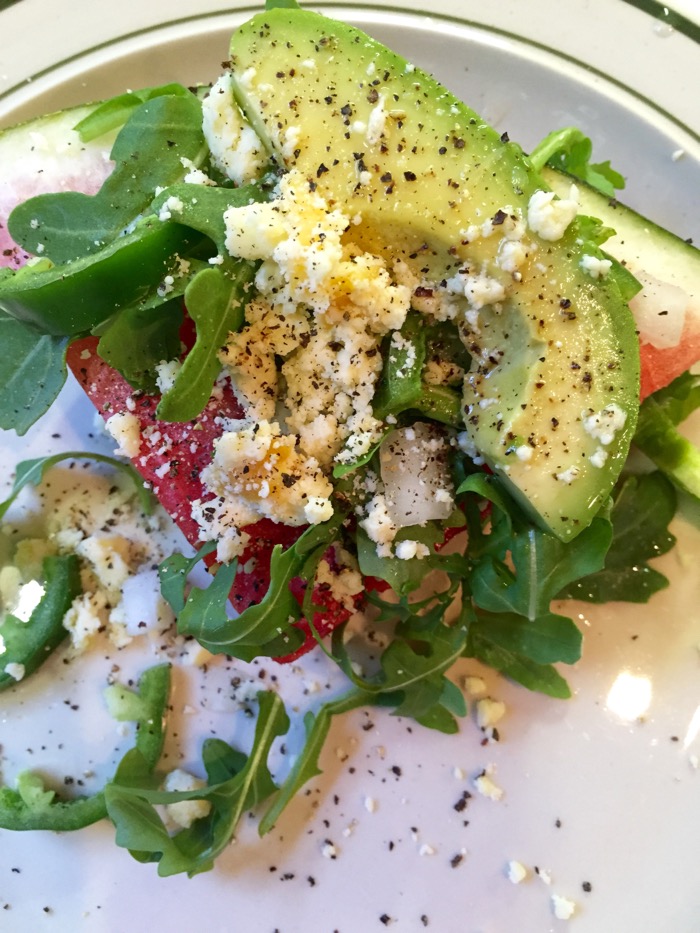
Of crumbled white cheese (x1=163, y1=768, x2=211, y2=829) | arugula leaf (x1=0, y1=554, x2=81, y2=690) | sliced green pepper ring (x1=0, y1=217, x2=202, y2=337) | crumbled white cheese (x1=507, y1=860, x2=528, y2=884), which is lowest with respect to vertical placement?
crumbled white cheese (x1=507, y1=860, x2=528, y2=884)

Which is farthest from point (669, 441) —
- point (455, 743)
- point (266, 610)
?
point (266, 610)

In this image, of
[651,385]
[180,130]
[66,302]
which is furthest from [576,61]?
[66,302]

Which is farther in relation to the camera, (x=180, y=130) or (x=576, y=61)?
(x=576, y=61)

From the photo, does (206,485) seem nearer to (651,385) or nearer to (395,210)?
(395,210)

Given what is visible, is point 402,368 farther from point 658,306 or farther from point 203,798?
point 203,798

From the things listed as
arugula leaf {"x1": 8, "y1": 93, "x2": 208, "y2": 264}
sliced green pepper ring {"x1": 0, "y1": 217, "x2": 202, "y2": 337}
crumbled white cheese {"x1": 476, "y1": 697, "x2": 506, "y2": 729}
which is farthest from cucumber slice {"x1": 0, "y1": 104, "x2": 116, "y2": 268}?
crumbled white cheese {"x1": 476, "y1": 697, "x2": 506, "y2": 729}

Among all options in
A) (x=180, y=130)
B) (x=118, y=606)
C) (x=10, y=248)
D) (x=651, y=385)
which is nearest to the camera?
(x=180, y=130)

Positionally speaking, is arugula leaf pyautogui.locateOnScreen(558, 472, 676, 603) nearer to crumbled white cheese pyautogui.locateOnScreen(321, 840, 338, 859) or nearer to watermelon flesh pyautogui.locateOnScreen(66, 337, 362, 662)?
watermelon flesh pyautogui.locateOnScreen(66, 337, 362, 662)
